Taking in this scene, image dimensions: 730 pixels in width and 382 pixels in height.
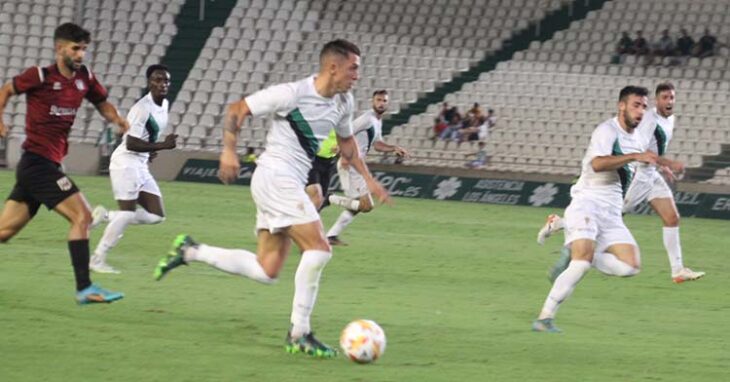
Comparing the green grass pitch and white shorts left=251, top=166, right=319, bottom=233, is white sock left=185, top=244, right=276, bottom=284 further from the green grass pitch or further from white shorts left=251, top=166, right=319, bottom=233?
the green grass pitch

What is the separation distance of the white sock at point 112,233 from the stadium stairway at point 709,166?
19.6m

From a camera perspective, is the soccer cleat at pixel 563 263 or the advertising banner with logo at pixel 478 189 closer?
the soccer cleat at pixel 563 263

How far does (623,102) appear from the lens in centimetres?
1186

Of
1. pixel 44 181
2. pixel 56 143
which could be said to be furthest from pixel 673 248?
pixel 44 181

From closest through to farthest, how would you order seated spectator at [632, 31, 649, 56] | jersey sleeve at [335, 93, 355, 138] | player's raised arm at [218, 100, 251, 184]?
player's raised arm at [218, 100, 251, 184] < jersey sleeve at [335, 93, 355, 138] < seated spectator at [632, 31, 649, 56]

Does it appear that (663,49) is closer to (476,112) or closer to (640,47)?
(640,47)

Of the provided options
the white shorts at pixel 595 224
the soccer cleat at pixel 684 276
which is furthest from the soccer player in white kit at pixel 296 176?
the soccer cleat at pixel 684 276

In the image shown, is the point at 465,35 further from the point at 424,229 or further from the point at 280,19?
the point at 424,229

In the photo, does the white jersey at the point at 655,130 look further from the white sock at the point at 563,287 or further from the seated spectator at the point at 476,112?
the seated spectator at the point at 476,112

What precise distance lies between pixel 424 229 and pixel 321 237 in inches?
508

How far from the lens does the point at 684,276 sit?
15.9 m

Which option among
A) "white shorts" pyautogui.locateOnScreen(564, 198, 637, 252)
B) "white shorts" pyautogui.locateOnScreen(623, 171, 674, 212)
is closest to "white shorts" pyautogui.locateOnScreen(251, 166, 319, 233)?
"white shorts" pyautogui.locateOnScreen(564, 198, 637, 252)

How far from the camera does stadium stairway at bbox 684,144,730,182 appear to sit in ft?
104

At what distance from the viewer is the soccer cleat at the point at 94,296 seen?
10.7m
